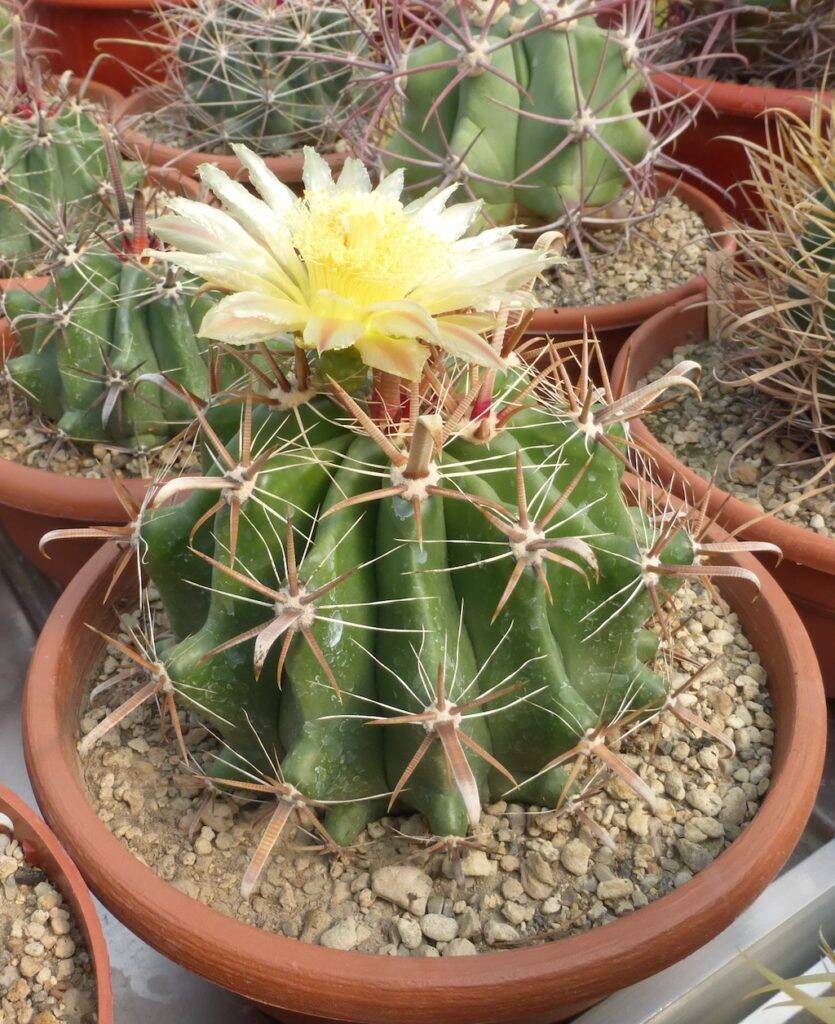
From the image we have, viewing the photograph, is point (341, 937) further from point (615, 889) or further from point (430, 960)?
point (615, 889)

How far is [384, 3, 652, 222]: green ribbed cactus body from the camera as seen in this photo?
1.25 meters

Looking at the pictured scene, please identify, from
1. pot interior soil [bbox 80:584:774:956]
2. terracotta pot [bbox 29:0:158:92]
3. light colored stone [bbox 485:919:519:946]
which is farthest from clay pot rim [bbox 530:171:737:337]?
terracotta pot [bbox 29:0:158:92]

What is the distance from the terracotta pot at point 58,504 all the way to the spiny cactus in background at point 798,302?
62 cm

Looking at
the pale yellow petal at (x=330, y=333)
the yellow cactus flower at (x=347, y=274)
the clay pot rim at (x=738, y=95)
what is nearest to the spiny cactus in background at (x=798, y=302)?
the clay pot rim at (x=738, y=95)

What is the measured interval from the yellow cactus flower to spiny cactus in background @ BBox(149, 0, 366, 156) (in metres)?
1.10

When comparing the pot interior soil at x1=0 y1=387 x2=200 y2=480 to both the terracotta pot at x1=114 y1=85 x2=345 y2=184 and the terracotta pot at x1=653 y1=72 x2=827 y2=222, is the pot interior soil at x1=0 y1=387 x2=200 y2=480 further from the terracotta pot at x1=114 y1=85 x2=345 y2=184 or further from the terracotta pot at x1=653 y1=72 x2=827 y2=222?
the terracotta pot at x1=653 y1=72 x2=827 y2=222

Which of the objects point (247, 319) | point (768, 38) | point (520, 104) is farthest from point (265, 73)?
point (247, 319)

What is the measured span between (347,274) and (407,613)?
22 cm

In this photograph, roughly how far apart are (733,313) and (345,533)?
0.68m

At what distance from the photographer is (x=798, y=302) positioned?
1.09 metres

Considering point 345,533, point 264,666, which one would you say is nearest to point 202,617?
point 264,666

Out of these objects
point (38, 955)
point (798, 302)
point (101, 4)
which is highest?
point (101, 4)

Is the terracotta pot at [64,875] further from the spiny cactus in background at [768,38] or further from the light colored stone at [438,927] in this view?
the spiny cactus in background at [768,38]

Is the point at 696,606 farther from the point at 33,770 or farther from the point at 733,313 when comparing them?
the point at 33,770
